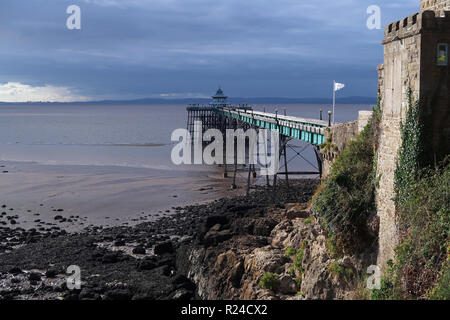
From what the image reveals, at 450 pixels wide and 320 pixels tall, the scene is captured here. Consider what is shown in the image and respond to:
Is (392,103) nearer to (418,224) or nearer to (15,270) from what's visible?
(418,224)

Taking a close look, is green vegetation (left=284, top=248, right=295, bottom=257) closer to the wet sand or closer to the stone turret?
the stone turret

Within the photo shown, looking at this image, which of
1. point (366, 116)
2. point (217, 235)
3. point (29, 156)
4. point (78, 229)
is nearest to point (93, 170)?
point (29, 156)

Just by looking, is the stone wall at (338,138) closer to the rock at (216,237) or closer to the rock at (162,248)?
the rock at (216,237)

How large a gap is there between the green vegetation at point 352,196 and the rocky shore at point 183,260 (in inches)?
22.4

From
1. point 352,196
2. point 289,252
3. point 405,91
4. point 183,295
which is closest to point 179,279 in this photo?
point 183,295

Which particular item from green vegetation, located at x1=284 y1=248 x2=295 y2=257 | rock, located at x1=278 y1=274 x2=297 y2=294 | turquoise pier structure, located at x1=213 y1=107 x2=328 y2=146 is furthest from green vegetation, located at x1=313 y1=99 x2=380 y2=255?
turquoise pier structure, located at x1=213 y1=107 x2=328 y2=146

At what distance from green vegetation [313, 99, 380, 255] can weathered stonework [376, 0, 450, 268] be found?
48 centimetres

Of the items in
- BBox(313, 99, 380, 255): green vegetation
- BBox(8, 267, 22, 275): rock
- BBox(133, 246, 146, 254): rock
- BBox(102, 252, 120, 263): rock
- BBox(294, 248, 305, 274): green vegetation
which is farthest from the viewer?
BBox(133, 246, 146, 254): rock

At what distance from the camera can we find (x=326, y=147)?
1930cm

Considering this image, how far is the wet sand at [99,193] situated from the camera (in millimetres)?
31141

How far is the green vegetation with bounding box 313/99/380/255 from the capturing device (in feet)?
43.7

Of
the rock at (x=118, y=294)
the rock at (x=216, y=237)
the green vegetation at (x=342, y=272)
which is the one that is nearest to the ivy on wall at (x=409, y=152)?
the green vegetation at (x=342, y=272)

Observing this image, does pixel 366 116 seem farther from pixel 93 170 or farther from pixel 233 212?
pixel 93 170

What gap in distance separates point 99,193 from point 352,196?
91.6ft
